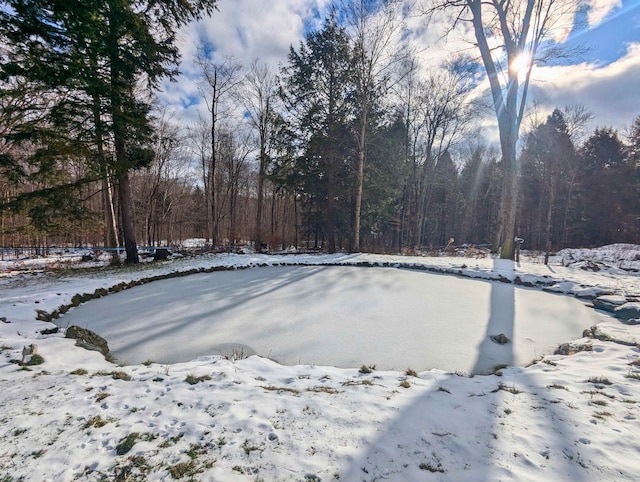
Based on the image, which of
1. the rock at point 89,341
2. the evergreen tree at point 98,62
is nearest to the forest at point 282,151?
the evergreen tree at point 98,62

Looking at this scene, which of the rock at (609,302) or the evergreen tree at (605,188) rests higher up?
the evergreen tree at (605,188)

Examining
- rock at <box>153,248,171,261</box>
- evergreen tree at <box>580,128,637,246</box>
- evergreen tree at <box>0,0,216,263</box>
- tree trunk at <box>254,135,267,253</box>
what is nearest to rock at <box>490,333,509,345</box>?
evergreen tree at <box>0,0,216,263</box>

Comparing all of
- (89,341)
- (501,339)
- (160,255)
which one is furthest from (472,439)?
(160,255)

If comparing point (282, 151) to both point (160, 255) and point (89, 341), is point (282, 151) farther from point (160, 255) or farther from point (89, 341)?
point (89, 341)

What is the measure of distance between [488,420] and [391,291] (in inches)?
169

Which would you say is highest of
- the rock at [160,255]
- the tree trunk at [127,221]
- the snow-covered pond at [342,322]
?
the tree trunk at [127,221]

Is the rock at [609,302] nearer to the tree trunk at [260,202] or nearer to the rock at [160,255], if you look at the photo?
the rock at [160,255]

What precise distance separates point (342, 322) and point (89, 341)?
3.24m

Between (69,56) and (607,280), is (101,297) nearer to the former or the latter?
(69,56)

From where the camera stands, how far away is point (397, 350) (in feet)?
11.6

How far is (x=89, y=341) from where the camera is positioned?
342 cm

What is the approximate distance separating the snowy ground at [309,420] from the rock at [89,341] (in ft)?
0.47

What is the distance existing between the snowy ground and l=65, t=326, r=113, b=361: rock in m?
0.14

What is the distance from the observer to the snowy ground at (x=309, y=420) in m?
1.51
